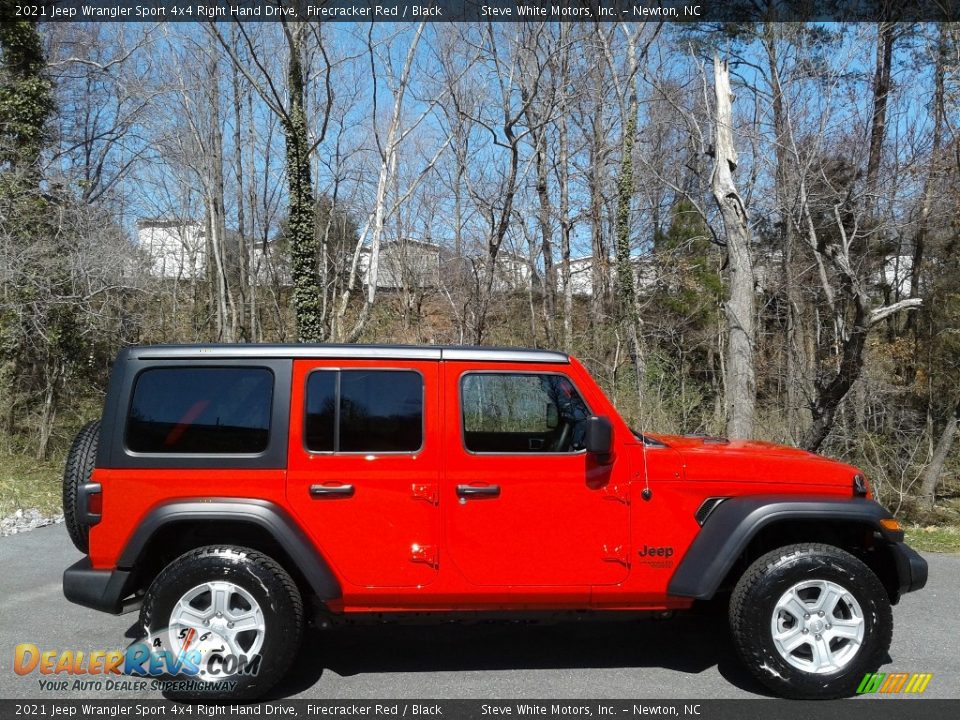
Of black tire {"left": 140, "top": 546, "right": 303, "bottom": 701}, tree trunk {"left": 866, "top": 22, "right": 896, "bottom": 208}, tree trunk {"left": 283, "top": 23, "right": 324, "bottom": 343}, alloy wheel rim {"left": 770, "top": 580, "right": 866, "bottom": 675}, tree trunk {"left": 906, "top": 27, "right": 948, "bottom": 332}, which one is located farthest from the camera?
tree trunk {"left": 866, "top": 22, "right": 896, "bottom": 208}

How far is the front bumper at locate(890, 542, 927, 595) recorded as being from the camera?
4.43 meters

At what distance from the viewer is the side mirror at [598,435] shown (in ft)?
13.7

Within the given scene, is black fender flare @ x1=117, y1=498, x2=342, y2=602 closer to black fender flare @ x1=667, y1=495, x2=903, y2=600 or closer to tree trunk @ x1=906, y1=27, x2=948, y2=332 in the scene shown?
black fender flare @ x1=667, y1=495, x2=903, y2=600

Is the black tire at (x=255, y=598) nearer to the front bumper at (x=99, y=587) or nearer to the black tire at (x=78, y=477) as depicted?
the front bumper at (x=99, y=587)

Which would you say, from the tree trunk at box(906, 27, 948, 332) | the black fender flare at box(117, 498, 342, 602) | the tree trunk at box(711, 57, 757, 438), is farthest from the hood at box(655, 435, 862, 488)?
the tree trunk at box(906, 27, 948, 332)

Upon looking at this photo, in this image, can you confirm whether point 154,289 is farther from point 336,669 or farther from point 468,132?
point 336,669

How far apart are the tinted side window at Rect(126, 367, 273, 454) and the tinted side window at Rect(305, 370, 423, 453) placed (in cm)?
26

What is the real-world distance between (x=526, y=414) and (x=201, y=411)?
1.78 metres

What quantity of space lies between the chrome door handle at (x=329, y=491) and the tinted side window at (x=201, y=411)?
0.36m

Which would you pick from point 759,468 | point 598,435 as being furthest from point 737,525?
point 598,435

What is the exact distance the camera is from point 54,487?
1202cm

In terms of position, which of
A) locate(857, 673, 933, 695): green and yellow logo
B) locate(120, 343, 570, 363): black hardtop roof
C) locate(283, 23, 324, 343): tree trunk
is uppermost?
locate(283, 23, 324, 343): tree trunk

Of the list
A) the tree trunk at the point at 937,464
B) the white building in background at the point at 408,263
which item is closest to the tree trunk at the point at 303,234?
the tree trunk at the point at 937,464

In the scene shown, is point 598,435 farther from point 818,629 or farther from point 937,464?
point 937,464
